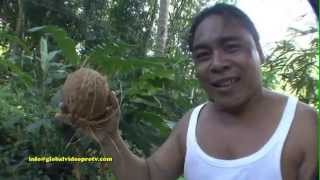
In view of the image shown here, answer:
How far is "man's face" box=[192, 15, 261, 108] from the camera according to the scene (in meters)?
1.35

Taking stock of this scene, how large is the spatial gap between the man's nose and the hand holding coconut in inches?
12.9

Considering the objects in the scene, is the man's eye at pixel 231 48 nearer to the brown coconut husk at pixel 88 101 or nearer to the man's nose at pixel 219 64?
the man's nose at pixel 219 64

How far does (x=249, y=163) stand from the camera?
1283mm

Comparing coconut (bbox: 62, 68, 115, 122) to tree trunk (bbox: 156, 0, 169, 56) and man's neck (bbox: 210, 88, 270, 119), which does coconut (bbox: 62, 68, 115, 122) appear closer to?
man's neck (bbox: 210, 88, 270, 119)

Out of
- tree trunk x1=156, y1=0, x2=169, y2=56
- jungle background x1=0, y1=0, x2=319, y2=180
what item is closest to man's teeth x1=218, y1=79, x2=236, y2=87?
jungle background x1=0, y1=0, x2=319, y2=180

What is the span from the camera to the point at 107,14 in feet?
30.6

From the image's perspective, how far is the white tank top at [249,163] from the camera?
1263mm

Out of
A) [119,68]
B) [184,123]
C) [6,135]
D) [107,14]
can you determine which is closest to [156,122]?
[119,68]

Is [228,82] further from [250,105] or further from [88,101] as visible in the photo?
[88,101]

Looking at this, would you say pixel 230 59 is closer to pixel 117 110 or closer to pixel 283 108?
pixel 283 108

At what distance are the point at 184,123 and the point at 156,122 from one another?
129 cm

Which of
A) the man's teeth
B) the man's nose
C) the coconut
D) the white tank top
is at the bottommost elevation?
the white tank top

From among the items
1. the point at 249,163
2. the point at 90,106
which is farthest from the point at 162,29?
the point at 249,163

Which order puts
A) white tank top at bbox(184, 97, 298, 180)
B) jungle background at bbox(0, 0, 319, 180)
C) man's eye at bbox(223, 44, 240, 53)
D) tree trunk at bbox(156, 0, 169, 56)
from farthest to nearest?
tree trunk at bbox(156, 0, 169, 56) → jungle background at bbox(0, 0, 319, 180) → man's eye at bbox(223, 44, 240, 53) → white tank top at bbox(184, 97, 298, 180)
